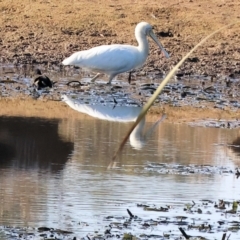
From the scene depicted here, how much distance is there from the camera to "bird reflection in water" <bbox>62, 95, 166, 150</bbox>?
344 inches

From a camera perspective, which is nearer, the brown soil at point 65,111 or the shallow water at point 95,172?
the shallow water at point 95,172

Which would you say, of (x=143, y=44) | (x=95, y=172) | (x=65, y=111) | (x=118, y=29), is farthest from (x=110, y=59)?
(x=95, y=172)

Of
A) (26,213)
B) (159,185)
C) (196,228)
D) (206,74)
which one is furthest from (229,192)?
(206,74)

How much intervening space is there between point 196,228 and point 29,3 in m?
13.2

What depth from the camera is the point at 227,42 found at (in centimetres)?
1594

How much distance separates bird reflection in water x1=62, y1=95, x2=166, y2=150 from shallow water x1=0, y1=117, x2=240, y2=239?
121 millimetres

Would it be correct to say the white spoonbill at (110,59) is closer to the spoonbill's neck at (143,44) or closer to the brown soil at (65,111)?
the spoonbill's neck at (143,44)

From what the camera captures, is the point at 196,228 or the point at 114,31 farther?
the point at 114,31

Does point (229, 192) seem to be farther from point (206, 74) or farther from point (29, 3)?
point (29, 3)

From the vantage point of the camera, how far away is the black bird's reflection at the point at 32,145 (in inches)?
293

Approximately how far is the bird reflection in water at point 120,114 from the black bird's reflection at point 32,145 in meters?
0.65

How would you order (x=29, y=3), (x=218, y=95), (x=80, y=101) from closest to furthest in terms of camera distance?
(x=80, y=101) < (x=218, y=95) < (x=29, y=3)

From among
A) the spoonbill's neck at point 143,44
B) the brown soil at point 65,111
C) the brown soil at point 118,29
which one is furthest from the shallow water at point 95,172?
the brown soil at point 118,29

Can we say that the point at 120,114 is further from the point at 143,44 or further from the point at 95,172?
the point at 95,172
